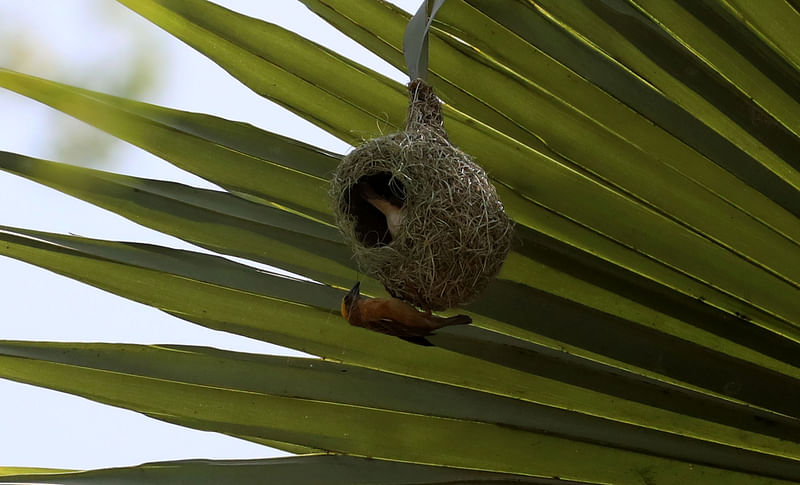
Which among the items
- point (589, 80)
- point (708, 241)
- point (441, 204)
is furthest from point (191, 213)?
point (708, 241)

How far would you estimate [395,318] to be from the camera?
2.98 feet

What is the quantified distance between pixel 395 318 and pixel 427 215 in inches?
4.1

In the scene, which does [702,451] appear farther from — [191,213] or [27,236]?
[27,236]

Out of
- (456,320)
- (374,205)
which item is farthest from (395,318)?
(374,205)

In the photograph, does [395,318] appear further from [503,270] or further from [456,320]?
[503,270]

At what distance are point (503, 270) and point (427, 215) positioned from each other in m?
0.23

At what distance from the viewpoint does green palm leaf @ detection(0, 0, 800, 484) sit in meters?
1.07

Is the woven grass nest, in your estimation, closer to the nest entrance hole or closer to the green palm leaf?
the nest entrance hole

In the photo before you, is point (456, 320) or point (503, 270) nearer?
point (456, 320)

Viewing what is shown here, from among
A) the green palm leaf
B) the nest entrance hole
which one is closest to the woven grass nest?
the nest entrance hole

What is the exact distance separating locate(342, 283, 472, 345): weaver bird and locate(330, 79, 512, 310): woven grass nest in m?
0.03

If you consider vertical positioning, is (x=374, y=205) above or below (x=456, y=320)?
above

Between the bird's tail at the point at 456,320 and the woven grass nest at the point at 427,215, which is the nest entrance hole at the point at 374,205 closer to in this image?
the woven grass nest at the point at 427,215

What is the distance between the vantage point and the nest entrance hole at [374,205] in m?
1.02
